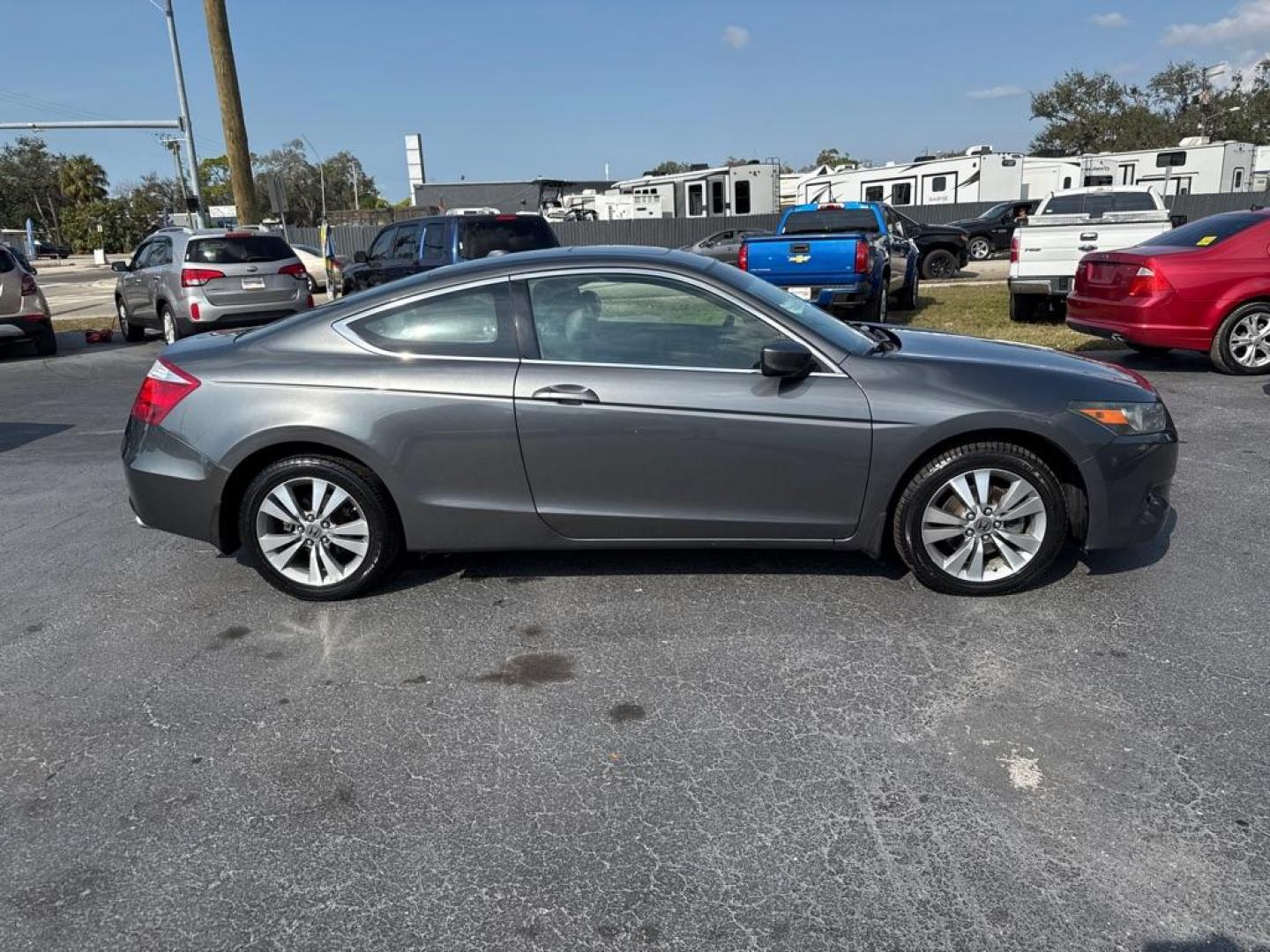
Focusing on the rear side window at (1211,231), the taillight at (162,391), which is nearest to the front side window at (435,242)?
the rear side window at (1211,231)

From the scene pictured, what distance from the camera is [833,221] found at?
14250 millimetres

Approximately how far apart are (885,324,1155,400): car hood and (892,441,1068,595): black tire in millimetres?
367

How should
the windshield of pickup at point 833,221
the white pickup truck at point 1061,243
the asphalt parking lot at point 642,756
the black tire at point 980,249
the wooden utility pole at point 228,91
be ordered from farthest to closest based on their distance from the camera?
the black tire at point 980,249, the wooden utility pole at point 228,91, the windshield of pickup at point 833,221, the white pickup truck at point 1061,243, the asphalt parking lot at point 642,756

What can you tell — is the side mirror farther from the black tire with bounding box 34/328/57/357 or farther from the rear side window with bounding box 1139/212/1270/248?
the black tire with bounding box 34/328/57/357

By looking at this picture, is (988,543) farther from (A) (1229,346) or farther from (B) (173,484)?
(A) (1229,346)

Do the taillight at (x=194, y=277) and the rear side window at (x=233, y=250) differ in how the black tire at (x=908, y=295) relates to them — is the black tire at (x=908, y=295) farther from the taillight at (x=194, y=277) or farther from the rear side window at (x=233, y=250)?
the taillight at (x=194, y=277)

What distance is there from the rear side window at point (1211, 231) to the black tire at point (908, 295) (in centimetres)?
569

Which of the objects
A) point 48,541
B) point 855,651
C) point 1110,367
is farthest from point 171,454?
point 1110,367

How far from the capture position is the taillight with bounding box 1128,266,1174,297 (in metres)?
8.49

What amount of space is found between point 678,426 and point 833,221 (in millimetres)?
11249

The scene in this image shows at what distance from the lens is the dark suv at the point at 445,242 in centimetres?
1247

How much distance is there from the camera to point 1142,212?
11.8 m

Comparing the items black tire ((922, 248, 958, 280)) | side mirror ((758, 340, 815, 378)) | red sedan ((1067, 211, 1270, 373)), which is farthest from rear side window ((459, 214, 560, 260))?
black tire ((922, 248, 958, 280))

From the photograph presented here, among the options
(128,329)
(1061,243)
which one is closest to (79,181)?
(128,329)
